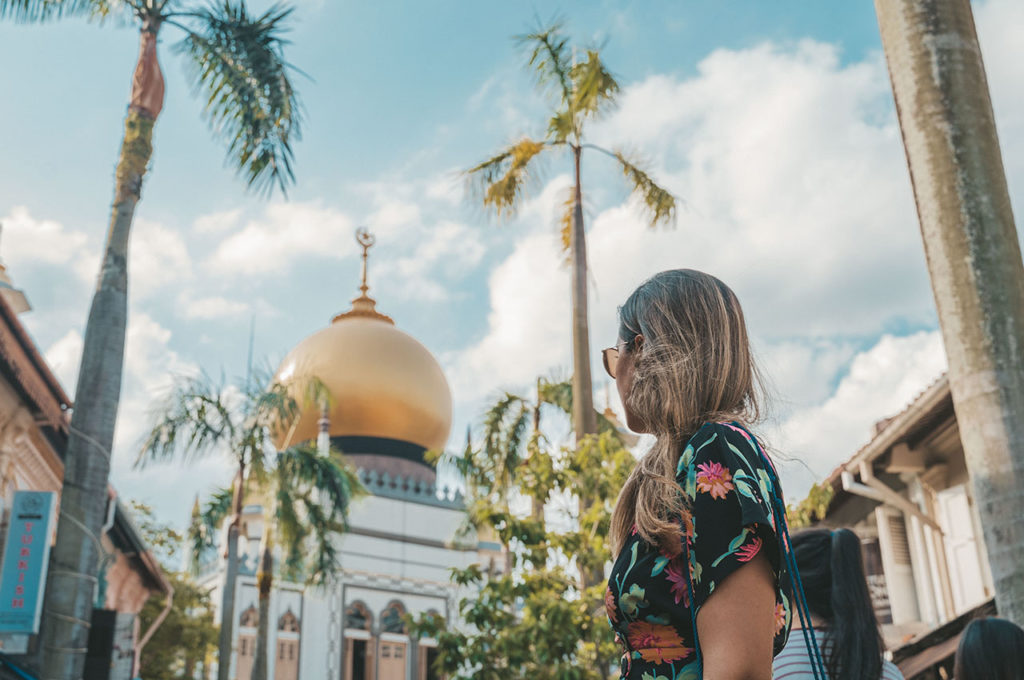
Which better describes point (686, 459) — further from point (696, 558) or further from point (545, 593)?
point (545, 593)

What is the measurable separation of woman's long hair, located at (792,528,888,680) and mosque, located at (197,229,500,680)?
2292cm

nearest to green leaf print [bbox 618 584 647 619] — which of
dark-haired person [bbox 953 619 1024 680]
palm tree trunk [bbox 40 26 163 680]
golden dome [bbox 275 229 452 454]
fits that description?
dark-haired person [bbox 953 619 1024 680]

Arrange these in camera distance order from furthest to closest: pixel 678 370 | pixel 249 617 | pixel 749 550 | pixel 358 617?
pixel 358 617 < pixel 249 617 < pixel 678 370 < pixel 749 550

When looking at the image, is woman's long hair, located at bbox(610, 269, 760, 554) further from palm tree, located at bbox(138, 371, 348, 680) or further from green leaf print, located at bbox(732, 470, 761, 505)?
palm tree, located at bbox(138, 371, 348, 680)

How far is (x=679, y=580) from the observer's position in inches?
68.6

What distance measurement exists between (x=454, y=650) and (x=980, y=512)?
24.9 ft

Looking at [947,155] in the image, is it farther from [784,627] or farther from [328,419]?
A: [328,419]

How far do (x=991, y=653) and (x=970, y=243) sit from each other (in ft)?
5.94

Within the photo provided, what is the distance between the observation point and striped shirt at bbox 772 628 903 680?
2576mm

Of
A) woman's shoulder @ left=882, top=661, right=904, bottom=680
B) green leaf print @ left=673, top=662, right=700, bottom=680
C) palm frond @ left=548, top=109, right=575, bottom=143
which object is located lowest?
green leaf print @ left=673, top=662, right=700, bottom=680

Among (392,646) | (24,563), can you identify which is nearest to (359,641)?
(392,646)

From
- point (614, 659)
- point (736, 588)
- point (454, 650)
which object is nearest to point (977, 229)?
point (736, 588)

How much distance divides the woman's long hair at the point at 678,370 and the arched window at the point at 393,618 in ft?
95.1

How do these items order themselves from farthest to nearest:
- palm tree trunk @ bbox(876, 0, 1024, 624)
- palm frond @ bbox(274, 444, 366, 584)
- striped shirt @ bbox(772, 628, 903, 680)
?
palm frond @ bbox(274, 444, 366, 584) → palm tree trunk @ bbox(876, 0, 1024, 624) → striped shirt @ bbox(772, 628, 903, 680)
